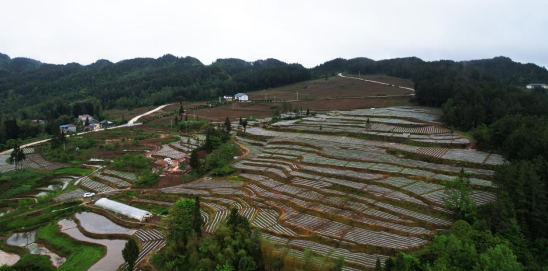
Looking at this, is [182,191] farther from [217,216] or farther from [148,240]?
[148,240]

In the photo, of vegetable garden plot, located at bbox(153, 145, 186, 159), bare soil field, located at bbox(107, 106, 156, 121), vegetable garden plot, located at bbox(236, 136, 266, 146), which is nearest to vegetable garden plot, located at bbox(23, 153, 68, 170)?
vegetable garden plot, located at bbox(153, 145, 186, 159)

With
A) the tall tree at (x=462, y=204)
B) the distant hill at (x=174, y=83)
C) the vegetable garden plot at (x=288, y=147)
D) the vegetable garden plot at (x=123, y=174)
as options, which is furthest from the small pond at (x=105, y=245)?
the distant hill at (x=174, y=83)

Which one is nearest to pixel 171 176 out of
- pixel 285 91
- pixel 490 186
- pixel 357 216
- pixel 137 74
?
pixel 357 216

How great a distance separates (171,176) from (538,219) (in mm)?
29466

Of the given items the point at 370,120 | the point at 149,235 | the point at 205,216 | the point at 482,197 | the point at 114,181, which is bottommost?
the point at 149,235

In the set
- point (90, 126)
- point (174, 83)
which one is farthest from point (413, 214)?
point (174, 83)

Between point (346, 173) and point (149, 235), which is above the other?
point (346, 173)

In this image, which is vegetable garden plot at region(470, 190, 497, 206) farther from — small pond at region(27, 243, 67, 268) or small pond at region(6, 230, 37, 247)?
small pond at region(6, 230, 37, 247)

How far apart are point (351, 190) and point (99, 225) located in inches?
764

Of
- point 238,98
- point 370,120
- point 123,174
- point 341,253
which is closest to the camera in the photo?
point 341,253

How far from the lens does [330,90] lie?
292 feet

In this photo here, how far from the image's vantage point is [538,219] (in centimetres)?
1644

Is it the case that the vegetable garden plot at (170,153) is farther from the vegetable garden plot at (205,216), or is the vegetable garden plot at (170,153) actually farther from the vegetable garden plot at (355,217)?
the vegetable garden plot at (355,217)

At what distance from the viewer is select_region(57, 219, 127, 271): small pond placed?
17859 mm
